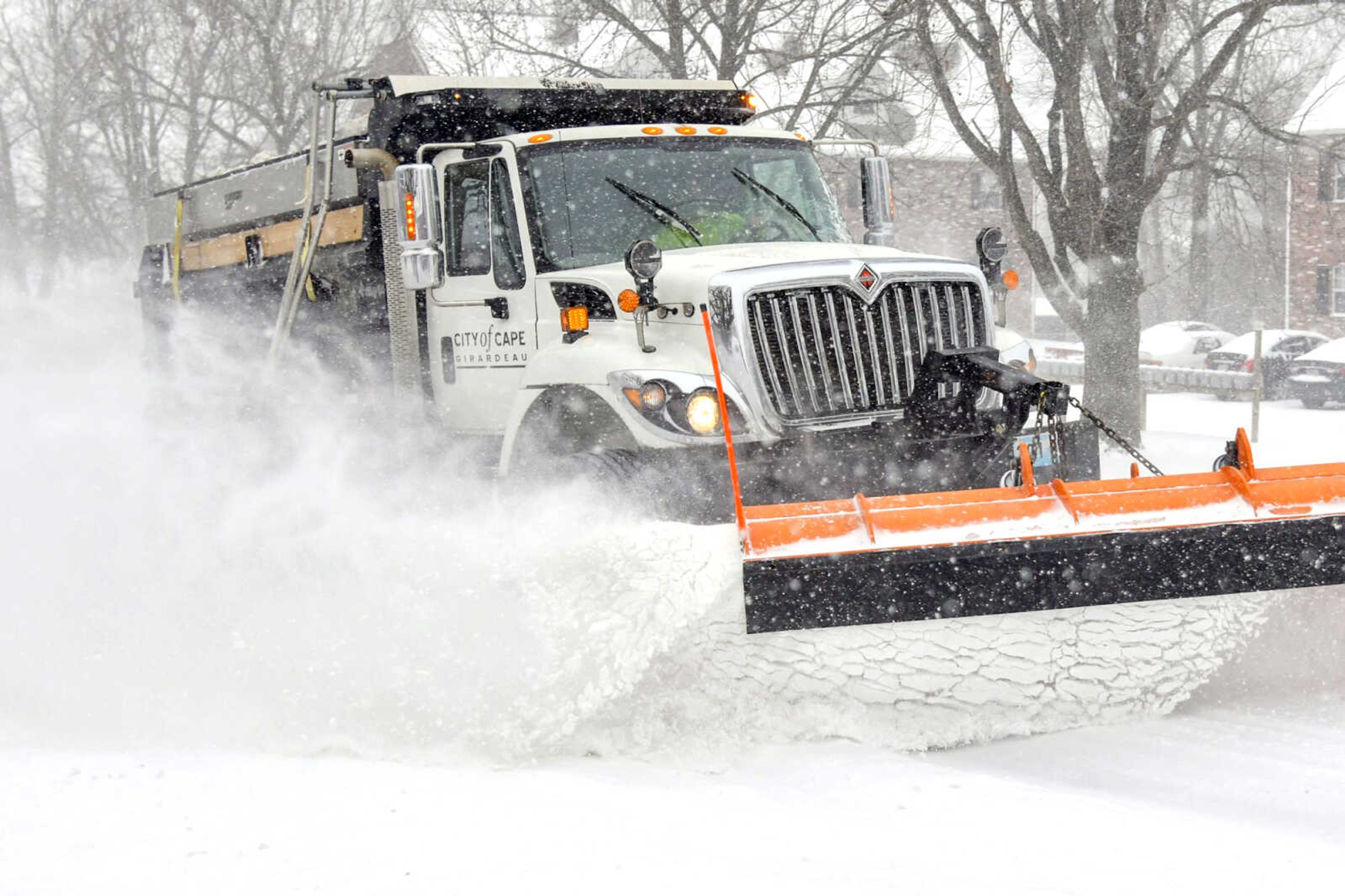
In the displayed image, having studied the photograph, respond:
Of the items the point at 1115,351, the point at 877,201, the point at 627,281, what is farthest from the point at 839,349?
the point at 1115,351

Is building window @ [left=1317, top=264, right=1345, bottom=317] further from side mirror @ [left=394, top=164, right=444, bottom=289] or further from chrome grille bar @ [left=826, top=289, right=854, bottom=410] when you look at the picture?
side mirror @ [left=394, top=164, right=444, bottom=289]

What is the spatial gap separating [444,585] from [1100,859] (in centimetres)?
265

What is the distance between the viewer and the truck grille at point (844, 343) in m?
5.60

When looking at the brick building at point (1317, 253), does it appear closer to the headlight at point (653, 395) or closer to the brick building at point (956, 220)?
the brick building at point (956, 220)

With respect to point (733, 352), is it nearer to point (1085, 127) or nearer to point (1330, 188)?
point (1085, 127)

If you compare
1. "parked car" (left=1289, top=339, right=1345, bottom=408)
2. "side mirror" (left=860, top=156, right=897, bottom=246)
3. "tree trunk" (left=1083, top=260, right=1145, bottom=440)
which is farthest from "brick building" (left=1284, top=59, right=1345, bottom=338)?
"side mirror" (left=860, top=156, right=897, bottom=246)

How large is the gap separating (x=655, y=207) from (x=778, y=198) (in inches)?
30.4

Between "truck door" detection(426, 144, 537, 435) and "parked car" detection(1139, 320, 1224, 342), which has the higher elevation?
"truck door" detection(426, 144, 537, 435)

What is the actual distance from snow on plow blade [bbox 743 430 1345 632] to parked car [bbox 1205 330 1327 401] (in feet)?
69.9

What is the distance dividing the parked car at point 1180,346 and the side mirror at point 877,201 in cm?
2556

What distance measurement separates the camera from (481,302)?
22.4 ft

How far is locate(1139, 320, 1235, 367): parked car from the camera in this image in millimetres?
32906

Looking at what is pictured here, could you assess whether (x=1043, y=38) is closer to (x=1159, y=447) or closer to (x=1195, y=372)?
(x=1159, y=447)

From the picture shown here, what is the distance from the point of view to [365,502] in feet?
20.7
